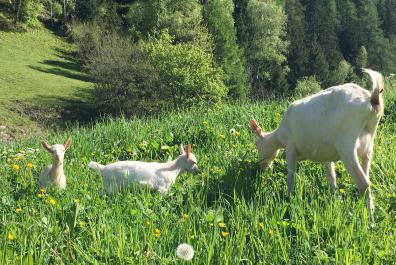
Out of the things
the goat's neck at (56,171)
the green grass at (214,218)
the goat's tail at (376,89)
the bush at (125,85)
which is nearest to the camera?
the green grass at (214,218)

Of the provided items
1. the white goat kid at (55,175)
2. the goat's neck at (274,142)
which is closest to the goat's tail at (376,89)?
the goat's neck at (274,142)

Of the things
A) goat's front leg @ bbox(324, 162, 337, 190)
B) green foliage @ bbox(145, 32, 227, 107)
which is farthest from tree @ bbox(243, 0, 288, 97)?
goat's front leg @ bbox(324, 162, 337, 190)

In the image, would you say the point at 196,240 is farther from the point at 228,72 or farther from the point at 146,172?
the point at 228,72

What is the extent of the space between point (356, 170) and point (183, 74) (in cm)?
4152

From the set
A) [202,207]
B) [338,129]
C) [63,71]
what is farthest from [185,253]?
[63,71]

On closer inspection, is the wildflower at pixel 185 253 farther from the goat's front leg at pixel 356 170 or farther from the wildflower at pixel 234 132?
the wildflower at pixel 234 132

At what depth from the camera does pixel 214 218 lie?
4.06 metres

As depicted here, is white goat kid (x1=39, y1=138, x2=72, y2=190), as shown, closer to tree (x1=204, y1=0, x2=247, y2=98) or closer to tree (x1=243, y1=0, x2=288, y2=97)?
tree (x1=204, y1=0, x2=247, y2=98)

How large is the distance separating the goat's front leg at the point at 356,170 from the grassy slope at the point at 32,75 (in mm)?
32161

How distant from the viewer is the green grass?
351 centimetres

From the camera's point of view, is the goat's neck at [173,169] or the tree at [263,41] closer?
the goat's neck at [173,169]

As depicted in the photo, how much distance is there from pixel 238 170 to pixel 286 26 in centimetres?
7749

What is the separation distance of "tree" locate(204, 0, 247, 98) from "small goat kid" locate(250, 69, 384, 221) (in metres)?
53.1

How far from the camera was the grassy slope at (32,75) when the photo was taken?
124ft
